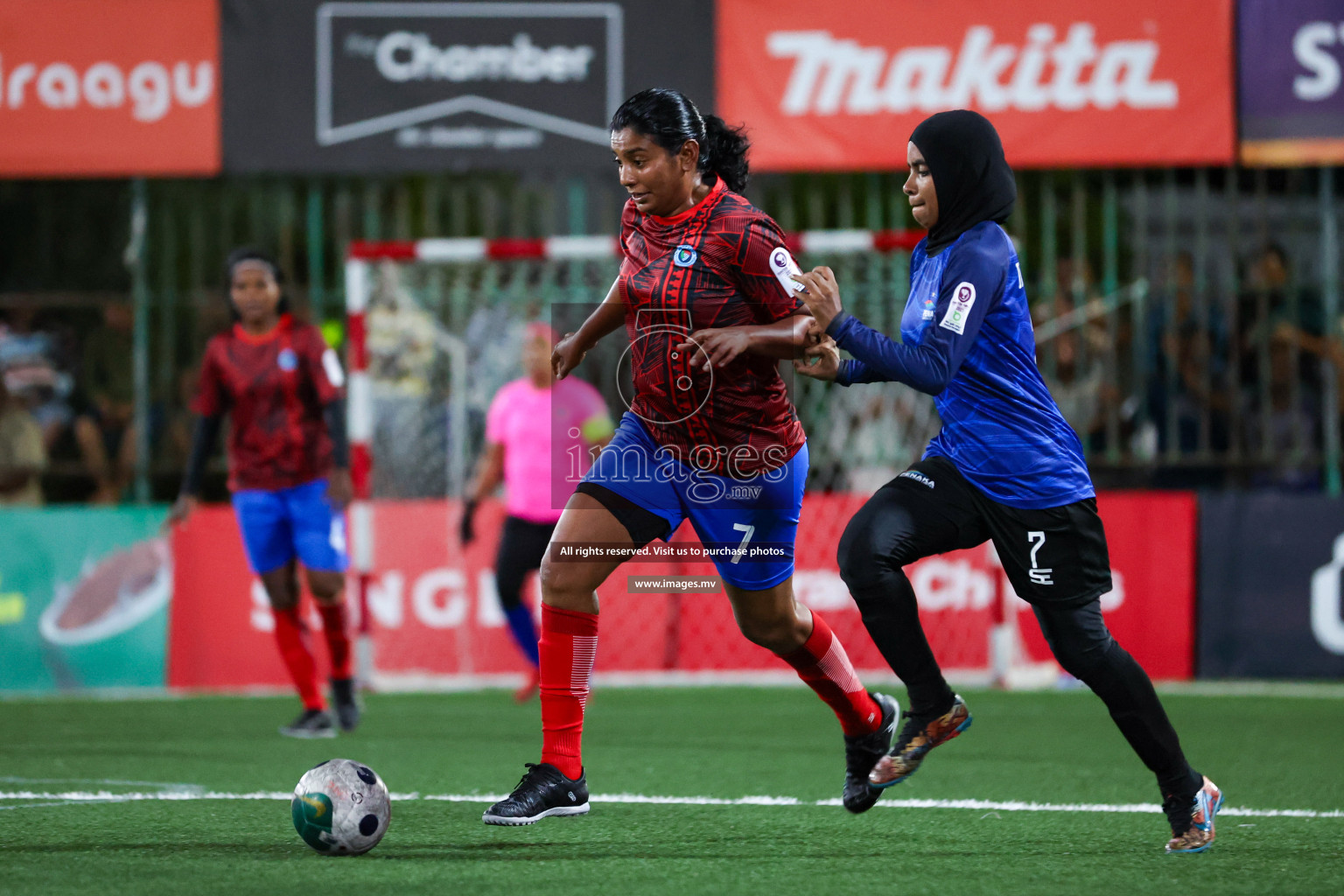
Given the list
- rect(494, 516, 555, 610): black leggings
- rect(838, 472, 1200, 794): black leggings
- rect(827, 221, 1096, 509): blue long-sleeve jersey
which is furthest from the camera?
rect(494, 516, 555, 610): black leggings

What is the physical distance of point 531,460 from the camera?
31.3 ft

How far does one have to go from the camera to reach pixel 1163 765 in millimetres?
4590

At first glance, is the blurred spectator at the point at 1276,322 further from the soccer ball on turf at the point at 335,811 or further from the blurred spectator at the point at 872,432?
the soccer ball on turf at the point at 335,811

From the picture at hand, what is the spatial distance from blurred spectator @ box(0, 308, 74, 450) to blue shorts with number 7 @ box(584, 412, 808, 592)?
24.1 ft

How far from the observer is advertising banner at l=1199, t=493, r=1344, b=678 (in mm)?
10367

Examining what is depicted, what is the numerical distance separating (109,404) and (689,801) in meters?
7.08

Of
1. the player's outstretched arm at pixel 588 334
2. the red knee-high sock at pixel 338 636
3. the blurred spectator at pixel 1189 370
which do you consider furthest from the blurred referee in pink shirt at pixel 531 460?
the blurred spectator at pixel 1189 370

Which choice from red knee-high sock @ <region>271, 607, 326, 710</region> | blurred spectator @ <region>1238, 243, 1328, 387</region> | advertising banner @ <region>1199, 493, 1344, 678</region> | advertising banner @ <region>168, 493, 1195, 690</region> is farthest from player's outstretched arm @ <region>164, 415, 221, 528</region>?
blurred spectator @ <region>1238, 243, 1328, 387</region>

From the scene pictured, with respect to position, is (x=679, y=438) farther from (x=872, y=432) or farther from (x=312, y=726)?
(x=872, y=432)

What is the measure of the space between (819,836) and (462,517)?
520cm

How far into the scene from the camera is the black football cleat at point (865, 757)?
5.10 m

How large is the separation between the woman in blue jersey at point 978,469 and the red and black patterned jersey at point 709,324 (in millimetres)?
352

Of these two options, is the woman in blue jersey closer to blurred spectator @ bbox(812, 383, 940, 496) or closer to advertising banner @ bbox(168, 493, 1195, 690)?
advertising banner @ bbox(168, 493, 1195, 690)

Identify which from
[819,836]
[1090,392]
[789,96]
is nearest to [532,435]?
[789,96]
